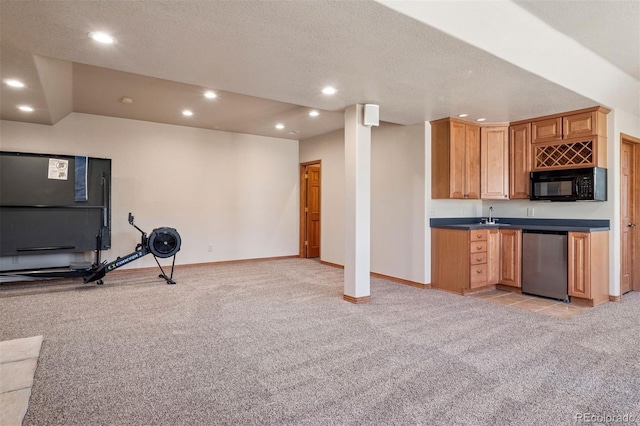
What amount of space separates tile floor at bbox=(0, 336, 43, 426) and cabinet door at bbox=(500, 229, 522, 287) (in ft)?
16.8

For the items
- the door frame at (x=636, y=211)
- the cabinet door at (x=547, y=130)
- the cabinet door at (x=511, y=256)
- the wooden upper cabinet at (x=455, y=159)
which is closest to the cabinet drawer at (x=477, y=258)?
the cabinet door at (x=511, y=256)

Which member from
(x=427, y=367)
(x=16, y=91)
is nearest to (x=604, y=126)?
(x=427, y=367)

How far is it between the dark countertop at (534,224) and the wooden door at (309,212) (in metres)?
3.31

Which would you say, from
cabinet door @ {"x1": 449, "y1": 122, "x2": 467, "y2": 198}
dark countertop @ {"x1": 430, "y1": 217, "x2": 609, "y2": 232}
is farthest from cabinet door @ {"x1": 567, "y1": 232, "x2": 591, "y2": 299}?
cabinet door @ {"x1": 449, "y1": 122, "x2": 467, "y2": 198}

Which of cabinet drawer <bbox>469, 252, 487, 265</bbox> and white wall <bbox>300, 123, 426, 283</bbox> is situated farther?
white wall <bbox>300, 123, 426, 283</bbox>

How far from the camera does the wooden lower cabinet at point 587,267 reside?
4090 millimetres

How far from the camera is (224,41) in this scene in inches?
102

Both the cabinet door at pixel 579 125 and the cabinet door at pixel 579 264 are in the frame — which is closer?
the cabinet door at pixel 579 264

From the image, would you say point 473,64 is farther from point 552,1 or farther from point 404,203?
point 404,203

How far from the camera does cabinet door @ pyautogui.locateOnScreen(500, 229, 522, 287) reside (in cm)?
476

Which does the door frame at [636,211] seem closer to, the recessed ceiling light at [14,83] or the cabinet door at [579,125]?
the cabinet door at [579,125]

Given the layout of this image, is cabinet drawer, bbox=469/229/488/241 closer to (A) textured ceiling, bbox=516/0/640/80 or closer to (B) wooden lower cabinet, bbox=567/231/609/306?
(B) wooden lower cabinet, bbox=567/231/609/306

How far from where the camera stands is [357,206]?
4258mm

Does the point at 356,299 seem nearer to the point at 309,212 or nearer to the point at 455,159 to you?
the point at 455,159
